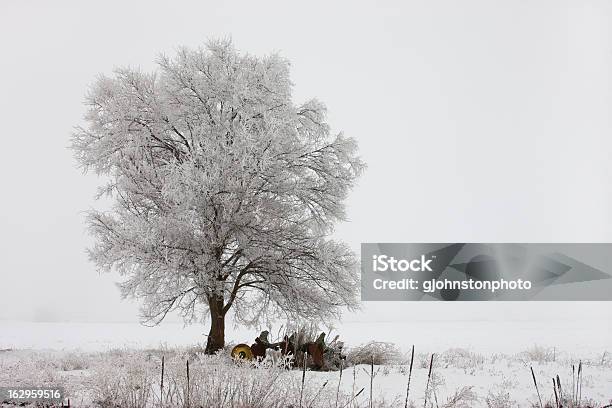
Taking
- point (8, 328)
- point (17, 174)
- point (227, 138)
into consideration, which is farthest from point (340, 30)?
point (8, 328)

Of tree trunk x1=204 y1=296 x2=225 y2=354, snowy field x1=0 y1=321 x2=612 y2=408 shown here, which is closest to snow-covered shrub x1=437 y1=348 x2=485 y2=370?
snowy field x1=0 y1=321 x2=612 y2=408

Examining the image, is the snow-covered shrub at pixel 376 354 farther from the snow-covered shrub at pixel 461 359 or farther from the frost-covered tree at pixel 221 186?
the frost-covered tree at pixel 221 186

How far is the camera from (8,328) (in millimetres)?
16281

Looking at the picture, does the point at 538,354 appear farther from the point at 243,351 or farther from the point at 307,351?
the point at 243,351

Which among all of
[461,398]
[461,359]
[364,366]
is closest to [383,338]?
[461,359]

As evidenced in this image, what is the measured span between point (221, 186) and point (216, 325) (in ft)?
8.90

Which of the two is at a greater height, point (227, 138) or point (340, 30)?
point (340, 30)

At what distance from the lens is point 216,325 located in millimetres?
11828

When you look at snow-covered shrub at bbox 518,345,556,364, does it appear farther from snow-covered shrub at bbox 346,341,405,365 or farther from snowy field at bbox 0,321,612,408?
snow-covered shrub at bbox 346,341,405,365

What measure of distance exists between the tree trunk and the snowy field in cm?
40

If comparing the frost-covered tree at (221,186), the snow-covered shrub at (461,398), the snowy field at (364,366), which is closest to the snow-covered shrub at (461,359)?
the snowy field at (364,366)

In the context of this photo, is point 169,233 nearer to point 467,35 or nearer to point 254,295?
point 254,295

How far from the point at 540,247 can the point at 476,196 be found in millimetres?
4503

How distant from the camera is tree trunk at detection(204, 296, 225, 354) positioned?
1166 cm
